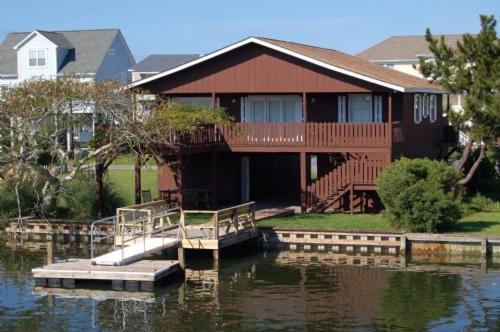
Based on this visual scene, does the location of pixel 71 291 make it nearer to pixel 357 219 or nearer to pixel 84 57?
pixel 357 219

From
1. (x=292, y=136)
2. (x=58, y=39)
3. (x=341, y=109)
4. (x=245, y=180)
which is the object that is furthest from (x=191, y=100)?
(x=58, y=39)

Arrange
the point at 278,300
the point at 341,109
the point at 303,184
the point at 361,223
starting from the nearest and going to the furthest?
the point at 278,300
the point at 361,223
the point at 303,184
the point at 341,109

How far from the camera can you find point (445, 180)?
35219mm

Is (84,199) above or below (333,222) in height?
above

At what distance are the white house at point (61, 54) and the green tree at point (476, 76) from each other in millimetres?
35878

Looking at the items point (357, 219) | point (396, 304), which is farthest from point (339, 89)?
point (396, 304)

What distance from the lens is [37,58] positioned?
71.8 m

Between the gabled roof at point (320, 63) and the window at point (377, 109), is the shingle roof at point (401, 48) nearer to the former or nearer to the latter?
the gabled roof at point (320, 63)

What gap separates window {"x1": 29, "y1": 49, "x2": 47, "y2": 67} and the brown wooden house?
3093cm

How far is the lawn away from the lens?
1342 inches

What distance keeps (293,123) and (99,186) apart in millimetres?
8444

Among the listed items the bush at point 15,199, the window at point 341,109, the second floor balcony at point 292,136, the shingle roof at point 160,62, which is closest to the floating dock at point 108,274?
the second floor balcony at point 292,136

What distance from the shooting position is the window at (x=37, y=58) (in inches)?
2822

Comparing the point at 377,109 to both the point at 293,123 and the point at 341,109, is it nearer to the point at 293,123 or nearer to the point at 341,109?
the point at 341,109
